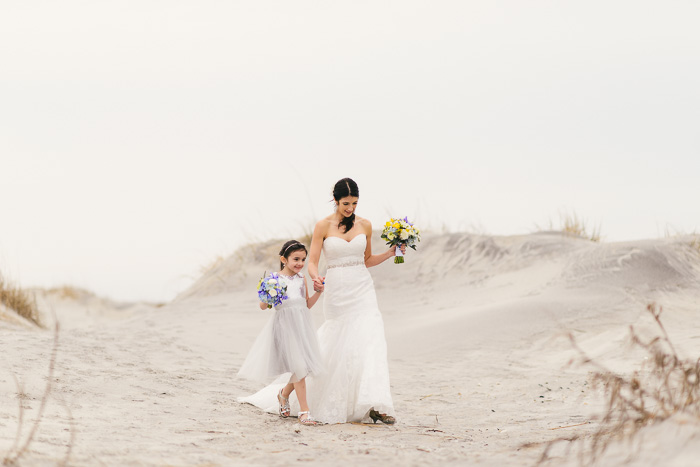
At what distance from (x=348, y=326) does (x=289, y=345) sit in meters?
0.54

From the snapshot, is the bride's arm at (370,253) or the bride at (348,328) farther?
the bride's arm at (370,253)

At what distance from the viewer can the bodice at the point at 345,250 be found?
241 inches

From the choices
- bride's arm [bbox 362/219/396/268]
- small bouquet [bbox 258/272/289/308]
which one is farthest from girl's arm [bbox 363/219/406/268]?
small bouquet [bbox 258/272/289/308]

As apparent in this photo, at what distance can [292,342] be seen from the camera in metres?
5.99

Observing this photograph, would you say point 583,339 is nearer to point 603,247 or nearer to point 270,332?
point 603,247

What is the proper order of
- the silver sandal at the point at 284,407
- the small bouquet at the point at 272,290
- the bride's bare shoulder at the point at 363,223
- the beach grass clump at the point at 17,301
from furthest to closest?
1. the beach grass clump at the point at 17,301
2. the silver sandal at the point at 284,407
3. the bride's bare shoulder at the point at 363,223
4. the small bouquet at the point at 272,290

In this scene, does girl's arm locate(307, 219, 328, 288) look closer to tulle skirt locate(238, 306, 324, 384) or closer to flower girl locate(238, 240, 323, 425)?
flower girl locate(238, 240, 323, 425)

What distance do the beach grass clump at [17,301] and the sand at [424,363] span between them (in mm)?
968

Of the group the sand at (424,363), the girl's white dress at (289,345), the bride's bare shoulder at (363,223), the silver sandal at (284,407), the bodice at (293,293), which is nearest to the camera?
the sand at (424,363)

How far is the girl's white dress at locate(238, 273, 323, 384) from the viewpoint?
5988mm

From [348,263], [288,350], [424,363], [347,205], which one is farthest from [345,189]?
[424,363]

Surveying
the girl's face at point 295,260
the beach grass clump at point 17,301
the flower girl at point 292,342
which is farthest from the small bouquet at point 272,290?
the beach grass clump at point 17,301

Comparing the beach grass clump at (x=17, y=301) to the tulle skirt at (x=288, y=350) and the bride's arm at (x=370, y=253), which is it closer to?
the tulle skirt at (x=288, y=350)

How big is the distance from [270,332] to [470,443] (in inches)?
74.2
